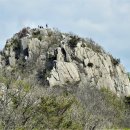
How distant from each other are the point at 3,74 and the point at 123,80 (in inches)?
3711

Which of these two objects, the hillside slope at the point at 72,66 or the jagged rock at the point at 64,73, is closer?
the hillside slope at the point at 72,66

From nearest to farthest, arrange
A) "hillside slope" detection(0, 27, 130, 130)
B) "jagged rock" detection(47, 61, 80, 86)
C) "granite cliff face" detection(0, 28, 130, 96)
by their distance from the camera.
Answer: "hillside slope" detection(0, 27, 130, 130), "jagged rock" detection(47, 61, 80, 86), "granite cliff face" detection(0, 28, 130, 96)

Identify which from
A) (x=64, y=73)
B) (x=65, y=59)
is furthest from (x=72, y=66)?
(x=64, y=73)

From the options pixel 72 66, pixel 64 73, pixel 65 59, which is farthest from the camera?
pixel 65 59

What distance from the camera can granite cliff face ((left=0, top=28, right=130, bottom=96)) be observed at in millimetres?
114562

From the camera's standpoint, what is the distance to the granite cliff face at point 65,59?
115 m

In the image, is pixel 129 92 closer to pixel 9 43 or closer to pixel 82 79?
pixel 82 79

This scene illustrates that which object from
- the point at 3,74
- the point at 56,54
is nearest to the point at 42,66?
the point at 56,54

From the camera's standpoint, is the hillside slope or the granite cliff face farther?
the granite cliff face

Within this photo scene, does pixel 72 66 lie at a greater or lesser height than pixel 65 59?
lesser

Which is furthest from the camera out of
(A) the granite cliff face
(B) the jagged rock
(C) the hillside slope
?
(A) the granite cliff face

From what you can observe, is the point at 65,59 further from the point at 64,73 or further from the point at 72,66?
the point at 64,73

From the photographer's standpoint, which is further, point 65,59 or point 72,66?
point 65,59

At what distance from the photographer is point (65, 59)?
117 meters
